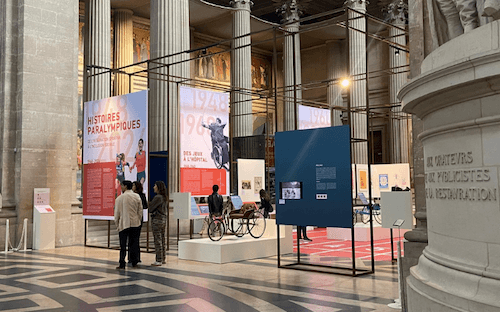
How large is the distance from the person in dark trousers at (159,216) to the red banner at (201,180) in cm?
245

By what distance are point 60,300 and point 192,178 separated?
658 cm

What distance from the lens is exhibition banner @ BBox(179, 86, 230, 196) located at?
13805mm

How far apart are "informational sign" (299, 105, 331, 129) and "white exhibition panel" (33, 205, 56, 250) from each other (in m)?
8.72

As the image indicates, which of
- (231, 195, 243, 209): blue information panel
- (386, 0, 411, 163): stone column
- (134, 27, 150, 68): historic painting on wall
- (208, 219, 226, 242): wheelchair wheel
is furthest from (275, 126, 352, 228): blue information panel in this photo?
(134, 27, 150, 68): historic painting on wall

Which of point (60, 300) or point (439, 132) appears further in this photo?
point (60, 300)

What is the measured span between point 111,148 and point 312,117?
26.9ft

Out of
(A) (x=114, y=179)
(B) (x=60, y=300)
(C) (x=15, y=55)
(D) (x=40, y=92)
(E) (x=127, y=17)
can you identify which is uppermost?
(E) (x=127, y=17)

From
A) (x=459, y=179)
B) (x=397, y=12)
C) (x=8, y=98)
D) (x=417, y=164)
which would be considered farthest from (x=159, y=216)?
(x=397, y=12)

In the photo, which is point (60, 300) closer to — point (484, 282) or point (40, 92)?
point (484, 282)

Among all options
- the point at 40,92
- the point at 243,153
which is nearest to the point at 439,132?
the point at 40,92

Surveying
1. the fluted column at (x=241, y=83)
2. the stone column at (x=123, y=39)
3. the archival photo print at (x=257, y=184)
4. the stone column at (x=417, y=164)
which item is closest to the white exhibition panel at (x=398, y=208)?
the stone column at (x=417, y=164)

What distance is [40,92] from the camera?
15086 mm

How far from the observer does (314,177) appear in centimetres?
1016

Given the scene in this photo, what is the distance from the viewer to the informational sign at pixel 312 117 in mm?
19031
